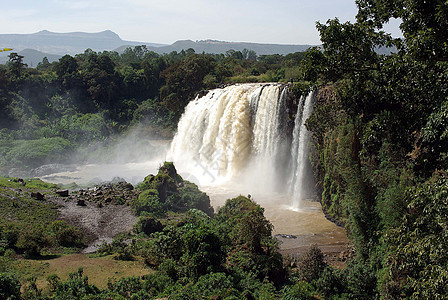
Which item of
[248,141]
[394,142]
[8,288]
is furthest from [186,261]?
[248,141]

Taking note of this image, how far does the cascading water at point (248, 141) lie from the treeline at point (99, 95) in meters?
8.56

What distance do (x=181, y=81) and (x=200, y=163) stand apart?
15.9 metres

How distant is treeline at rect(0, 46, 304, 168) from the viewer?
3745 cm

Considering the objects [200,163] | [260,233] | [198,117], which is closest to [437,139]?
[260,233]

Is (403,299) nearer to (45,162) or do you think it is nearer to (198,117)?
(198,117)

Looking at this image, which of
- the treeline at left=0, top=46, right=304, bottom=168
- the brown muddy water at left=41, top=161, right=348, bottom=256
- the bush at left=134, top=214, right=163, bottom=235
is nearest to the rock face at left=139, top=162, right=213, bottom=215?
the brown muddy water at left=41, top=161, right=348, bottom=256

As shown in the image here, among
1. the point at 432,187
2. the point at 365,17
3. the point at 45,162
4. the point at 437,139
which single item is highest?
the point at 365,17

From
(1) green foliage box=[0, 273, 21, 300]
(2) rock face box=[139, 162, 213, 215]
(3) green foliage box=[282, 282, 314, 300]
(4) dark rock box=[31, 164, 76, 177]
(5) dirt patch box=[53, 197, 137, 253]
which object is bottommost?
(4) dark rock box=[31, 164, 76, 177]

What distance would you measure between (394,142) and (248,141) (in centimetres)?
1601

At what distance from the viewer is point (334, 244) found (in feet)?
47.7

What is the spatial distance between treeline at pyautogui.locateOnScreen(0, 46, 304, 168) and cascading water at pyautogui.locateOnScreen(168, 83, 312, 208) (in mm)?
8564

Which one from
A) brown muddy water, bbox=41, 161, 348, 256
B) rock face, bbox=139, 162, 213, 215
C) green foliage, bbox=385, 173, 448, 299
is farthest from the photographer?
rock face, bbox=139, 162, 213, 215

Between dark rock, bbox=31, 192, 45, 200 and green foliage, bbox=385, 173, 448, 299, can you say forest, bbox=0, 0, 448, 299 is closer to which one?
A: green foliage, bbox=385, 173, 448, 299

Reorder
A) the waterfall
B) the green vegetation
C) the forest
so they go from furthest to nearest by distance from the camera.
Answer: the waterfall
the green vegetation
the forest
